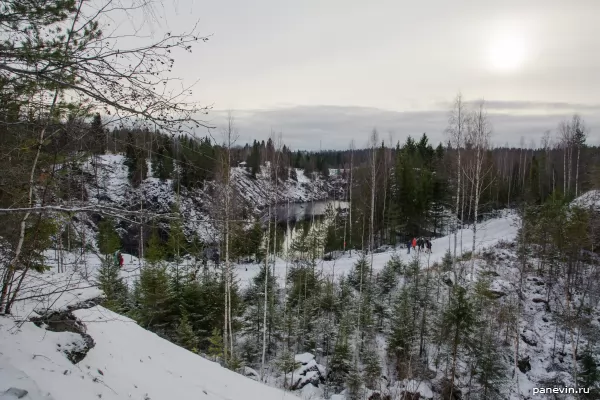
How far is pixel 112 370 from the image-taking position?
4.80 metres

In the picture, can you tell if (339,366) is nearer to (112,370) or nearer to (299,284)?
(299,284)

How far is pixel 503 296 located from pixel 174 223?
20.5 metres

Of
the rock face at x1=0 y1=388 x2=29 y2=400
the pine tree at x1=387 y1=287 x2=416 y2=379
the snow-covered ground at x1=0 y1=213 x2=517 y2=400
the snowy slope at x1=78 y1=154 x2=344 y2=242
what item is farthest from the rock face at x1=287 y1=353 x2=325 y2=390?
the rock face at x1=0 y1=388 x2=29 y2=400

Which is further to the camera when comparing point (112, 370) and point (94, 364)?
point (112, 370)

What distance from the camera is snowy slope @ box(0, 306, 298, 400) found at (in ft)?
11.4

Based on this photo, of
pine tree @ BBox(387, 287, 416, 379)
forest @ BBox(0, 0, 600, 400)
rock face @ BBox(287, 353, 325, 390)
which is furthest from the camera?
pine tree @ BBox(387, 287, 416, 379)

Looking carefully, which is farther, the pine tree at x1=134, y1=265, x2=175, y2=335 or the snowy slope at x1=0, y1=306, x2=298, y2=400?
the pine tree at x1=134, y1=265, x2=175, y2=335

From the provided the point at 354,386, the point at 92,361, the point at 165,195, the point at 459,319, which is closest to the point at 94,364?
the point at 92,361

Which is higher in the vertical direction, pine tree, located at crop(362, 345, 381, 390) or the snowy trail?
the snowy trail

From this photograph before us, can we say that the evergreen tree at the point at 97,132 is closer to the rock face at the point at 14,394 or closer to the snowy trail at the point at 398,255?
the rock face at the point at 14,394

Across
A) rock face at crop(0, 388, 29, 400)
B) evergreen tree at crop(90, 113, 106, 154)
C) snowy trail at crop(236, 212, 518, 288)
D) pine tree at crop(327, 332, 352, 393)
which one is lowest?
pine tree at crop(327, 332, 352, 393)

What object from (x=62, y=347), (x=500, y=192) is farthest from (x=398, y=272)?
(x=500, y=192)

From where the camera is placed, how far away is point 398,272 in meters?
20.8

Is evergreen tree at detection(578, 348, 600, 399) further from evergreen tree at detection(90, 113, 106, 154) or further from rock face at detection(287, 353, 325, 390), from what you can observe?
evergreen tree at detection(90, 113, 106, 154)
